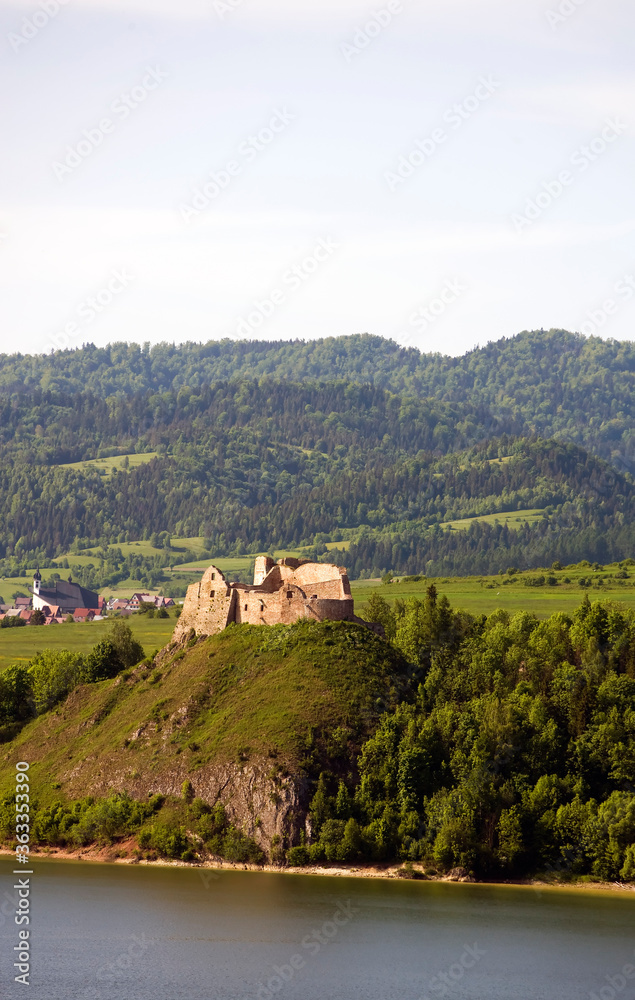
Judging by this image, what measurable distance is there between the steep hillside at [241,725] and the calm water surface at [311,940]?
26.8ft

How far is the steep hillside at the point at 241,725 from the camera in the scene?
352 ft

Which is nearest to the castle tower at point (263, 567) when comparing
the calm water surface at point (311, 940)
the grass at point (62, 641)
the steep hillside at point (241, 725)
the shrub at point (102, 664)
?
the steep hillside at point (241, 725)

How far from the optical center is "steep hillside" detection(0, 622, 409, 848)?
352 ft

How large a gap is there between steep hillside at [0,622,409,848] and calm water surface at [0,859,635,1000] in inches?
322

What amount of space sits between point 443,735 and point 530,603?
259ft

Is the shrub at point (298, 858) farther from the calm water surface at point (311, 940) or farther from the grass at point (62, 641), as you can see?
the grass at point (62, 641)

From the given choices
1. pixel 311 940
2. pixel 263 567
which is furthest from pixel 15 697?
pixel 311 940

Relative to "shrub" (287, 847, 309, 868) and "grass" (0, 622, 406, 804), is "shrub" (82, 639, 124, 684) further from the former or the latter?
"shrub" (287, 847, 309, 868)

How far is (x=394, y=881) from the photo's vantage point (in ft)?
331

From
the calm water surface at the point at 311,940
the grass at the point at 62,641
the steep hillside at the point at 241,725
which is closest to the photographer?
the calm water surface at the point at 311,940

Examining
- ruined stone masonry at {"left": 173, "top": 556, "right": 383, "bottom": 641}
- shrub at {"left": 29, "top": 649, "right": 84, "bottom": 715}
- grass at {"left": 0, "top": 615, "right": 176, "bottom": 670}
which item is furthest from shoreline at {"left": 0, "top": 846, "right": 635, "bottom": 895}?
grass at {"left": 0, "top": 615, "right": 176, "bottom": 670}

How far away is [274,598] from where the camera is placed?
398ft

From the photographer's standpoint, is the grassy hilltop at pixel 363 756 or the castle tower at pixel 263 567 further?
the castle tower at pixel 263 567

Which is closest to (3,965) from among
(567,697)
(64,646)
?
(567,697)
